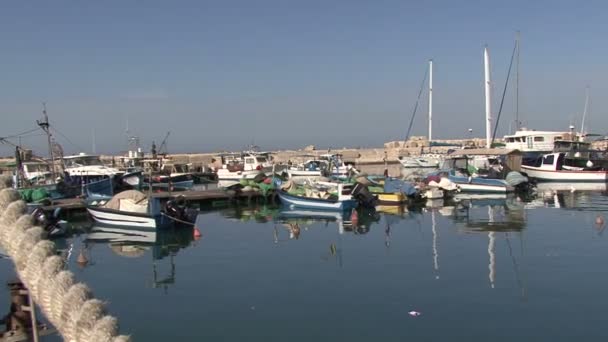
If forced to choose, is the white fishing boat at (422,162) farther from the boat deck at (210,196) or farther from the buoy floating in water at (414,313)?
the buoy floating in water at (414,313)

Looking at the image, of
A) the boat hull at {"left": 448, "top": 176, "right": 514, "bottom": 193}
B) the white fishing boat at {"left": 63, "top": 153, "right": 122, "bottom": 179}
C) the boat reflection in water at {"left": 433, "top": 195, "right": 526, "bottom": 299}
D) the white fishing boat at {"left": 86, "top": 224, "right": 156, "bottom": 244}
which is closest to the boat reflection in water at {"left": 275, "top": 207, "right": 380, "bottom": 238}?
the boat reflection in water at {"left": 433, "top": 195, "right": 526, "bottom": 299}

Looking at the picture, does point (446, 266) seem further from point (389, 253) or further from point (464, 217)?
point (464, 217)

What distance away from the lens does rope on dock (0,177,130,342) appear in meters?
2.81

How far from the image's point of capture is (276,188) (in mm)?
35062

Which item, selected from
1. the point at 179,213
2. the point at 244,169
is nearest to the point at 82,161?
the point at 244,169

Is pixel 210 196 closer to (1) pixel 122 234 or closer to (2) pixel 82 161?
(1) pixel 122 234

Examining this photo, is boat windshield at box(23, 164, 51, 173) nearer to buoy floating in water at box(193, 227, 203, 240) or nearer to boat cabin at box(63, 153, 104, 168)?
boat cabin at box(63, 153, 104, 168)

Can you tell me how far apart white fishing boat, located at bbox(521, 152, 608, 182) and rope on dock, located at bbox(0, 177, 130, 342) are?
44451 mm

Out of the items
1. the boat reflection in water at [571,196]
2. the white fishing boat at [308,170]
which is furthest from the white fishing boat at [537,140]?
the white fishing boat at [308,170]

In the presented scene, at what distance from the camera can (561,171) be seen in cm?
4206

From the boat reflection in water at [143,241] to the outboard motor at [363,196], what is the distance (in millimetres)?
10076

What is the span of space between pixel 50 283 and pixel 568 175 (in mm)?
44681

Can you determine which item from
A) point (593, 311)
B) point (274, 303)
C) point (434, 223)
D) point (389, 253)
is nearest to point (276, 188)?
point (434, 223)

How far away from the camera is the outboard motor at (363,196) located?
3034cm
